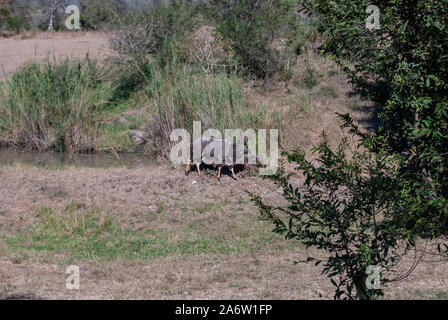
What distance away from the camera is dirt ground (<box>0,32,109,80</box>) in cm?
2361

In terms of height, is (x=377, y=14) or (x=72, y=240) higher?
(x=377, y=14)

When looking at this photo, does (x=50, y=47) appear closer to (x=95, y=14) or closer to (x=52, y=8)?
(x=95, y=14)

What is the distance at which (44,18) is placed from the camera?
38594 millimetres

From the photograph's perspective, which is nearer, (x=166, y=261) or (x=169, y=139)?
(x=166, y=261)

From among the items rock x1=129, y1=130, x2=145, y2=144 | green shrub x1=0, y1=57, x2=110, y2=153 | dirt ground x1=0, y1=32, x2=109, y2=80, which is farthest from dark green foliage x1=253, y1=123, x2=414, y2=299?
dirt ground x1=0, y1=32, x2=109, y2=80

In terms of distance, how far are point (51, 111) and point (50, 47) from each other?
1360cm

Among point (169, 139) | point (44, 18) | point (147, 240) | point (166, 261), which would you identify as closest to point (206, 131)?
point (169, 139)

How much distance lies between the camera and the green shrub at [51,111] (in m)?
15.2

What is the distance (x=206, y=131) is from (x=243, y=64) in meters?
7.44

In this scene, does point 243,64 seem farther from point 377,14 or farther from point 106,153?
point 377,14

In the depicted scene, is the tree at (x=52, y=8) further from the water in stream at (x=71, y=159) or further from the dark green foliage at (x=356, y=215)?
the dark green foliage at (x=356, y=215)

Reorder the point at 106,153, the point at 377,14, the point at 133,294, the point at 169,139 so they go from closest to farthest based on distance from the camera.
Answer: the point at 377,14 < the point at 133,294 < the point at 169,139 < the point at 106,153

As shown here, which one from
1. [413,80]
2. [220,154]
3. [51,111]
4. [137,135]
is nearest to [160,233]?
[220,154]
